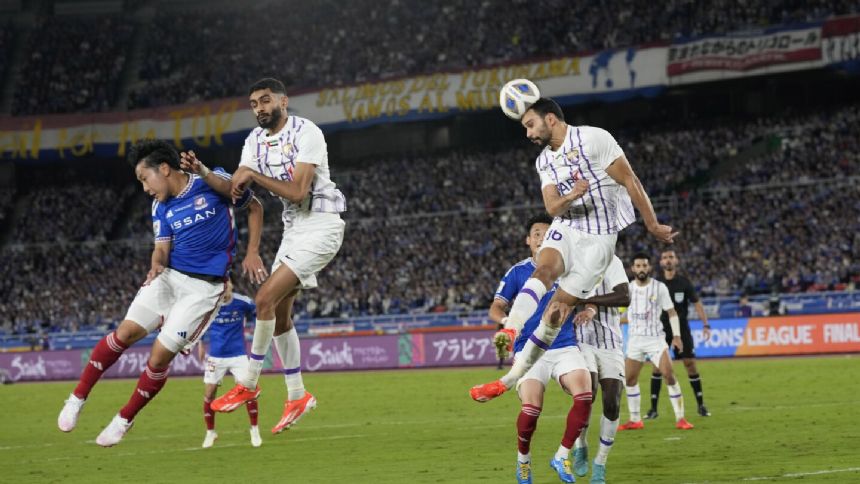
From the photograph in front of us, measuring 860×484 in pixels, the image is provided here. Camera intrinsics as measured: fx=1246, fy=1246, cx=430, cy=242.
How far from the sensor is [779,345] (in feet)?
112

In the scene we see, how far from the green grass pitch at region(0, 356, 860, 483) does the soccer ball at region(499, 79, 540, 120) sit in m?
3.99

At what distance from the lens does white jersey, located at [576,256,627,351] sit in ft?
44.5

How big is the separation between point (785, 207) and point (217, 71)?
1151 inches

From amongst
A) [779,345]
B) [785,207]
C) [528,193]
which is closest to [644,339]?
[779,345]

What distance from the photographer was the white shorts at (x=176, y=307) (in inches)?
502

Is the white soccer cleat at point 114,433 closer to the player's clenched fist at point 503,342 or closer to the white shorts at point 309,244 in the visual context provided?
the white shorts at point 309,244

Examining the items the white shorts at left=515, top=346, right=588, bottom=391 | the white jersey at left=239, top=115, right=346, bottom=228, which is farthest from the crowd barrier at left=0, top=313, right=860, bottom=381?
the white jersey at left=239, top=115, right=346, bottom=228

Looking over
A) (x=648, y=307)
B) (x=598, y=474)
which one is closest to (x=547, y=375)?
(x=598, y=474)

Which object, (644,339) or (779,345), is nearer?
(644,339)

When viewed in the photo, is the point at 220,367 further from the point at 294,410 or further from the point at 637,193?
the point at 637,193

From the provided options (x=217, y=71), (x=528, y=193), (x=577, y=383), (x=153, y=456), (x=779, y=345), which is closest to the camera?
(x=577, y=383)

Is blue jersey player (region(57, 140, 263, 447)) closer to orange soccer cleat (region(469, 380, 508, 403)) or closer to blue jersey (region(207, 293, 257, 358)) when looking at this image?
orange soccer cleat (region(469, 380, 508, 403))

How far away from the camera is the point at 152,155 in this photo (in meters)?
12.8

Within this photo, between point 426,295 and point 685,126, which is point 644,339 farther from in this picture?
point 685,126
